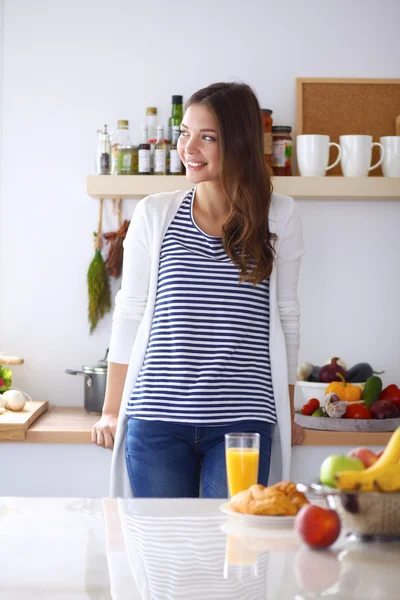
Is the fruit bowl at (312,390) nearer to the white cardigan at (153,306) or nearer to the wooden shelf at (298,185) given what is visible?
the wooden shelf at (298,185)

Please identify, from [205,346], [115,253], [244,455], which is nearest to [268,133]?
[115,253]

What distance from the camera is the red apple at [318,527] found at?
0.88 metres

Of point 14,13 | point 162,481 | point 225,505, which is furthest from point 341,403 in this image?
point 14,13

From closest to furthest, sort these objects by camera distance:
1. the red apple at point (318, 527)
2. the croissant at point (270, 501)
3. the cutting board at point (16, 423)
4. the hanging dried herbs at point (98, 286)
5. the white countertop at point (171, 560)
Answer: the white countertop at point (171, 560) → the red apple at point (318, 527) → the croissant at point (270, 501) → the cutting board at point (16, 423) → the hanging dried herbs at point (98, 286)

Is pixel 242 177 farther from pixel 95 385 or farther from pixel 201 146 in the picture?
pixel 95 385

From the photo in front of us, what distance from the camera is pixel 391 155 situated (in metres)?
2.64

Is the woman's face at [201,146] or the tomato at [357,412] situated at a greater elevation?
the woman's face at [201,146]

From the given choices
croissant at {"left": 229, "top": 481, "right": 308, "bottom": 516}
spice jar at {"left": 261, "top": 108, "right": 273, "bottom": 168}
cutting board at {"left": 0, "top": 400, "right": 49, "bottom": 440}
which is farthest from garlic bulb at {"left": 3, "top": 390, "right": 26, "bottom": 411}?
croissant at {"left": 229, "top": 481, "right": 308, "bottom": 516}

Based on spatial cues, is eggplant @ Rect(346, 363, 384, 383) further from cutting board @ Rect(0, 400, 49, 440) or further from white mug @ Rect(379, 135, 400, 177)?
cutting board @ Rect(0, 400, 49, 440)

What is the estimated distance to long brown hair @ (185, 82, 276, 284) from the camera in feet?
5.41

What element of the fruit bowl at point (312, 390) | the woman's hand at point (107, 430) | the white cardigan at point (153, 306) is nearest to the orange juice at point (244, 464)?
the white cardigan at point (153, 306)

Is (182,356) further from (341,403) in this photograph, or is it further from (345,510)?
(341,403)

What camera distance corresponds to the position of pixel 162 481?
1566 millimetres

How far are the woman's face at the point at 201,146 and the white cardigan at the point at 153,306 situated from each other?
11cm
